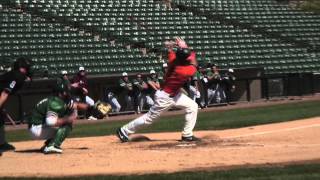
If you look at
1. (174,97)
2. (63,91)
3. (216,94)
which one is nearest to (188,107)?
(174,97)

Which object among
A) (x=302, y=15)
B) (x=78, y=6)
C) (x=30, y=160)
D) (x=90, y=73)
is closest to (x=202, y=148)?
(x=30, y=160)

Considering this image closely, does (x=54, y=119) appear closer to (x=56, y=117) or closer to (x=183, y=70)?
(x=56, y=117)

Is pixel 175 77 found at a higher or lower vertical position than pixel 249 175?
higher

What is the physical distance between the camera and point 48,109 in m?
9.68

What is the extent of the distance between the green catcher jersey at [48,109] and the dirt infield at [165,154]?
0.61 metres

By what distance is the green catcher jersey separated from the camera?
9641mm

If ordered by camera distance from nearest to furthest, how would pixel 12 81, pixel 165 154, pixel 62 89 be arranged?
pixel 165 154, pixel 62 89, pixel 12 81

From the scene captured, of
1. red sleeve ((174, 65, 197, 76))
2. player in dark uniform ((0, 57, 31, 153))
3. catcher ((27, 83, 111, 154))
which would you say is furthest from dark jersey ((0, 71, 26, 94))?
red sleeve ((174, 65, 197, 76))

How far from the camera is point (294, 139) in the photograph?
1092 cm

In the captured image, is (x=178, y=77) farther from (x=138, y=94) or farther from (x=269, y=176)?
(x=138, y=94)

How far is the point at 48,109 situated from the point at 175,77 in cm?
236

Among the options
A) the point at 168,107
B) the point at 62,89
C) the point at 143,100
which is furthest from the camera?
the point at 143,100

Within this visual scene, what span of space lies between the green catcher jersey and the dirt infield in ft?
2.00

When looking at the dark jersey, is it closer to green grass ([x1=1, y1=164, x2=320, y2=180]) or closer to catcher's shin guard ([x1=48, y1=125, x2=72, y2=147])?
catcher's shin guard ([x1=48, y1=125, x2=72, y2=147])
